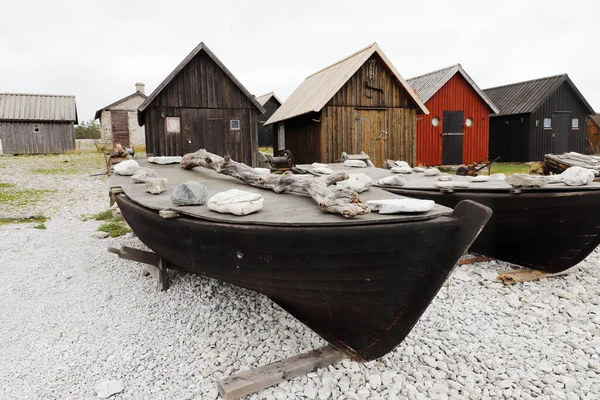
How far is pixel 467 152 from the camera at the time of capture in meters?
18.0

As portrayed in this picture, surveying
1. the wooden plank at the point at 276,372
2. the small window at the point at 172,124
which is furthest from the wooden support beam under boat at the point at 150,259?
the small window at the point at 172,124

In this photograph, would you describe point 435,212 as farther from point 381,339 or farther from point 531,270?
point 531,270

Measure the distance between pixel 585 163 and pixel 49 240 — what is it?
10.8 m

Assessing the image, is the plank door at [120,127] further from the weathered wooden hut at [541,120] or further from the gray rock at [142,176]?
the gray rock at [142,176]

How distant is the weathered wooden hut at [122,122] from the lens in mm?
28086

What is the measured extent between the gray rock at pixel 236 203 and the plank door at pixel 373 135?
10.8 meters

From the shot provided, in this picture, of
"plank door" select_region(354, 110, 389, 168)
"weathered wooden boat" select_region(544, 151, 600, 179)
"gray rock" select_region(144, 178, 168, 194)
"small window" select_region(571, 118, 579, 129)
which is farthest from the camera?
"small window" select_region(571, 118, 579, 129)

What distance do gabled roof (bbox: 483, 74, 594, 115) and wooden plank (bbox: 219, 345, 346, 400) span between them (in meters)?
20.0

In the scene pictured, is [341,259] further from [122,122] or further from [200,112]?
[122,122]

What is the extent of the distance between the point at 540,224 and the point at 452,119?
A: 14.1 m

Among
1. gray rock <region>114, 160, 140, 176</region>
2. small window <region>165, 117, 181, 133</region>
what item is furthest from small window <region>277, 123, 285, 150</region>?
gray rock <region>114, 160, 140, 176</region>

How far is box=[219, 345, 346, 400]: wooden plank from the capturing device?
2742mm

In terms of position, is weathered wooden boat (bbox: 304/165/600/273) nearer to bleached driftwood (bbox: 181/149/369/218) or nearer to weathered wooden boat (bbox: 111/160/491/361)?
bleached driftwood (bbox: 181/149/369/218)

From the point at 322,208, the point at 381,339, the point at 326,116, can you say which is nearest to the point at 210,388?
the point at 381,339
